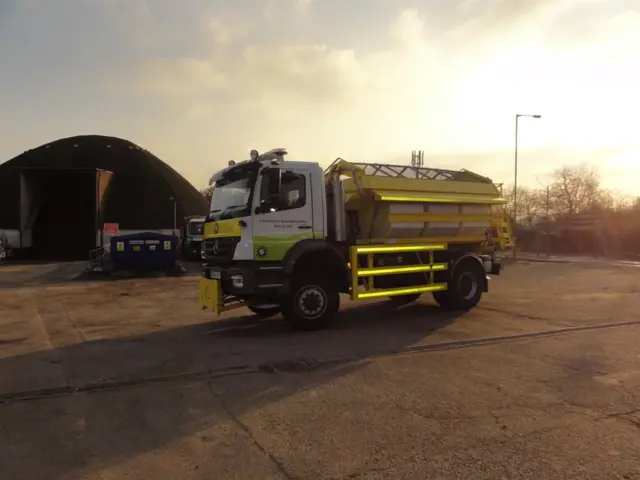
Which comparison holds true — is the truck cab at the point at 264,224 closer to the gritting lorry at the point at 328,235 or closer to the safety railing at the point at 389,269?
the gritting lorry at the point at 328,235

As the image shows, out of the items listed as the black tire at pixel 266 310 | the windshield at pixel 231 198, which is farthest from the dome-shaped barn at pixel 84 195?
the windshield at pixel 231 198

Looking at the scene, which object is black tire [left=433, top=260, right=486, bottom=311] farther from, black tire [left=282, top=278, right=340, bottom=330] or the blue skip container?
the blue skip container

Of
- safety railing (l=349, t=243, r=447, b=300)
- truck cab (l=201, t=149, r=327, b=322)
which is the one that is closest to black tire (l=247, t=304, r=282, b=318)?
truck cab (l=201, t=149, r=327, b=322)

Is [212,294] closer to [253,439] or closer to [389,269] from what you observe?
[389,269]

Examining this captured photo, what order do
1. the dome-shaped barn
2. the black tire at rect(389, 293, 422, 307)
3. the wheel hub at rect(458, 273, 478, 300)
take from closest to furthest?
1. the wheel hub at rect(458, 273, 478, 300)
2. the black tire at rect(389, 293, 422, 307)
3. the dome-shaped barn

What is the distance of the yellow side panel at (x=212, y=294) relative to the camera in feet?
33.7

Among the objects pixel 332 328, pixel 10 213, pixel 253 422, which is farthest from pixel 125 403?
pixel 10 213

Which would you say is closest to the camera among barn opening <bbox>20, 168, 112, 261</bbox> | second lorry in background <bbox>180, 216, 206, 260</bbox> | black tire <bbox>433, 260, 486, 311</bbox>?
black tire <bbox>433, 260, 486, 311</bbox>

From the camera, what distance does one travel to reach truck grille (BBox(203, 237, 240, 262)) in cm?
1011

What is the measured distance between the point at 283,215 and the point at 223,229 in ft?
4.02

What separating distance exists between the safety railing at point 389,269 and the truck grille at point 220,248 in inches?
90.4

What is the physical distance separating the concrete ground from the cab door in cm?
164

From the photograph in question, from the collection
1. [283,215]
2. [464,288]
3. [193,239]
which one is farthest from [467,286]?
[193,239]

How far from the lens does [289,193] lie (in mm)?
Result: 10234
